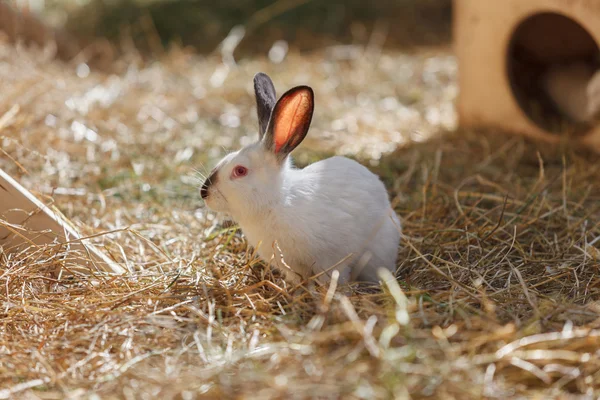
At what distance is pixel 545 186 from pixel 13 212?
9.04 ft

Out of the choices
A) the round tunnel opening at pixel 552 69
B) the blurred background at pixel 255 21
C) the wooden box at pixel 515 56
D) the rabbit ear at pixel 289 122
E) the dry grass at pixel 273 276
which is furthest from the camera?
the blurred background at pixel 255 21

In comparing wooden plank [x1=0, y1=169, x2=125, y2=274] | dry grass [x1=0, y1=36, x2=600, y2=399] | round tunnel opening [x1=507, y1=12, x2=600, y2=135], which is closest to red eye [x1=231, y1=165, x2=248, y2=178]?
dry grass [x1=0, y1=36, x2=600, y2=399]

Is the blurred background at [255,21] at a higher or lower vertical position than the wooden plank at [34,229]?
higher

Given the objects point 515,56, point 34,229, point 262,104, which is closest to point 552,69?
point 515,56

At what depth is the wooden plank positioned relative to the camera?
305 centimetres

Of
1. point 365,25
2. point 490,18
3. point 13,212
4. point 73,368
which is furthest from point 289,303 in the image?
point 365,25

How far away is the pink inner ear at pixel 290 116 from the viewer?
276 centimetres

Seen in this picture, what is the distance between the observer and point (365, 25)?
767cm

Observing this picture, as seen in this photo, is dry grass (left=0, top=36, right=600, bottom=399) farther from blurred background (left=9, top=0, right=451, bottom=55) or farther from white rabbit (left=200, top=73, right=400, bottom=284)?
blurred background (left=9, top=0, right=451, bottom=55)

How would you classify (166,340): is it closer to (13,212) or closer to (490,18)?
(13,212)

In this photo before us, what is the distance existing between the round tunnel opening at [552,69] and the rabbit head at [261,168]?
8.37 ft

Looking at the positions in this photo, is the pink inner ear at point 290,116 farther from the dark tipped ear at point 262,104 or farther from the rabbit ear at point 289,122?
the dark tipped ear at point 262,104

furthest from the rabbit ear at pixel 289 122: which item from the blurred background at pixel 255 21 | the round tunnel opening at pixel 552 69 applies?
the blurred background at pixel 255 21

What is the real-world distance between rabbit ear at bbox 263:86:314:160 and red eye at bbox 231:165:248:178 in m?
0.14
